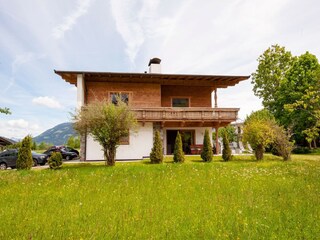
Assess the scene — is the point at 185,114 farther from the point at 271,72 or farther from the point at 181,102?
the point at 271,72

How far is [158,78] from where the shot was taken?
20.3 m

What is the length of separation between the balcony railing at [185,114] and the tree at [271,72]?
2087cm

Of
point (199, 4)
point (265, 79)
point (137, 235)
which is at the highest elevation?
point (265, 79)

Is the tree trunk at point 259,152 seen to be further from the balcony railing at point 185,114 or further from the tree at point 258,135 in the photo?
the balcony railing at point 185,114

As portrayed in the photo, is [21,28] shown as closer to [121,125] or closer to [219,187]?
[121,125]

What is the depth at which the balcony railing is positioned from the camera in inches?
727

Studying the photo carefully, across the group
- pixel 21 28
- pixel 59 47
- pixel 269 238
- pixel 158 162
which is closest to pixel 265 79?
pixel 158 162

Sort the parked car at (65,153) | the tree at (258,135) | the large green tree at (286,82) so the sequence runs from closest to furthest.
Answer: the tree at (258,135)
the parked car at (65,153)
the large green tree at (286,82)

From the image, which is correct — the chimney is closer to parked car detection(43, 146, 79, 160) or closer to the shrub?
parked car detection(43, 146, 79, 160)

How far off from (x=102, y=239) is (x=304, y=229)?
12.2ft

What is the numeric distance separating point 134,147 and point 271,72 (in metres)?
30.5

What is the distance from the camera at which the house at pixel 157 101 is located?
18500 millimetres

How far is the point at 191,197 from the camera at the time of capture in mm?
6355

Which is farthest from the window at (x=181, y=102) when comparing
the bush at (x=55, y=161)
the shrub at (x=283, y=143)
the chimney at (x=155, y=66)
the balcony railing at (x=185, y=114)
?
the bush at (x=55, y=161)
